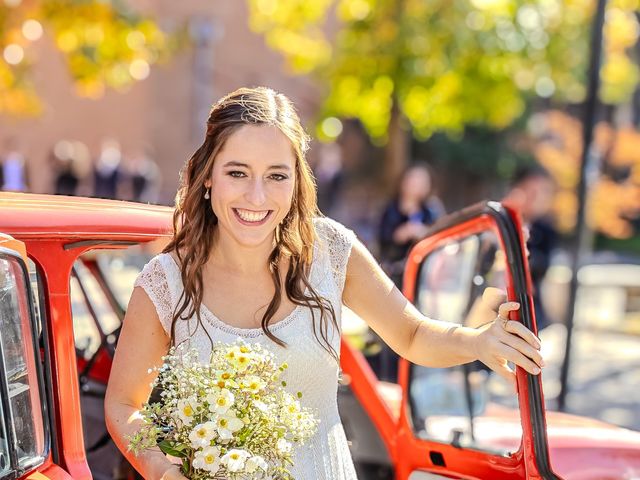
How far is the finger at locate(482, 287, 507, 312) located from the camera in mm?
2695

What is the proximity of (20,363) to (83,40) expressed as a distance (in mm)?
7574

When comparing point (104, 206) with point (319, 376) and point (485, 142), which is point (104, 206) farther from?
point (485, 142)

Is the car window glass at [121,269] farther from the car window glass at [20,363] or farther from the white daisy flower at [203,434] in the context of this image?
the white daisy flower at [203,434]

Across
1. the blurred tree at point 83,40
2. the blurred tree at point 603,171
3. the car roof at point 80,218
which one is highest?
the blurred tree at point 83,40

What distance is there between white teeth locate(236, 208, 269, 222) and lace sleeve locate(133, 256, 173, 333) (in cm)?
24

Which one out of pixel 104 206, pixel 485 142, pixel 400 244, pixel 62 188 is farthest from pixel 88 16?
pixel 485 142

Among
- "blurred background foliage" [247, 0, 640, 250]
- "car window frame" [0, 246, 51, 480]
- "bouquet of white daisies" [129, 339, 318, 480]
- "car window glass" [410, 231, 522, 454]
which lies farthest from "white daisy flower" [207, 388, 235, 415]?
"blurred background foliage" [247, 0, 640, 250]

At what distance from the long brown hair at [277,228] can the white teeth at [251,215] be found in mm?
141

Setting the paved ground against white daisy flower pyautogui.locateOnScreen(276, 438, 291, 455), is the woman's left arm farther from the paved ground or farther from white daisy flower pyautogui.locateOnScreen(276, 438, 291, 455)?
the paved ground

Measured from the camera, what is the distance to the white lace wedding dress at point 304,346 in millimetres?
2340

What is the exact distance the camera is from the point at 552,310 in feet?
42.0

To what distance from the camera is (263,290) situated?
247cm

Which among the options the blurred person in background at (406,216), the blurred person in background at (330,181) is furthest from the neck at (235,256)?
the blurred person in background at (330,181)

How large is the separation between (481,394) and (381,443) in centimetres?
48
